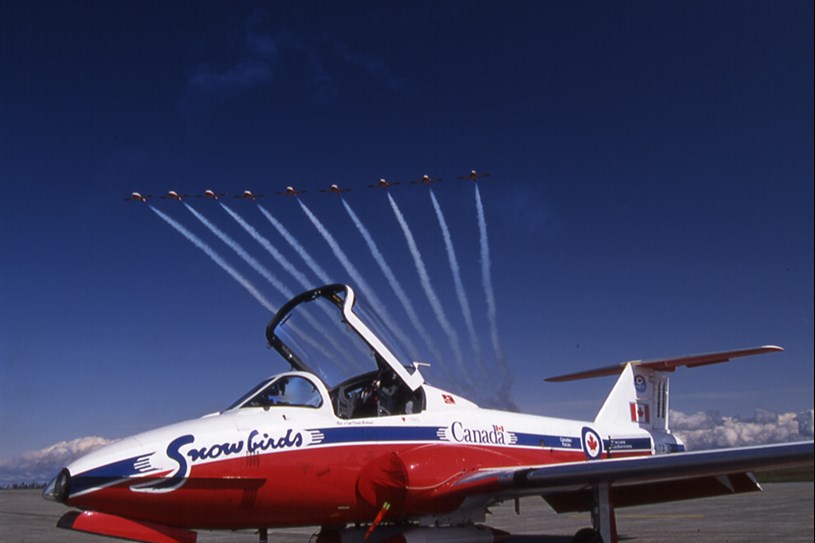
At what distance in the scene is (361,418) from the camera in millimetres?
10312

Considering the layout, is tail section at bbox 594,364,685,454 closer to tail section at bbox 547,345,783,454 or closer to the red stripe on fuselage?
tail section at bbox 547,345,783,454

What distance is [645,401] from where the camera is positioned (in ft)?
55.1

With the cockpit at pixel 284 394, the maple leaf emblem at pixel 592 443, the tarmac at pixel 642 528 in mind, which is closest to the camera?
the cockpit at pixel 284 394

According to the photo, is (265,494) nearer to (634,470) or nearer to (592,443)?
(634,470)

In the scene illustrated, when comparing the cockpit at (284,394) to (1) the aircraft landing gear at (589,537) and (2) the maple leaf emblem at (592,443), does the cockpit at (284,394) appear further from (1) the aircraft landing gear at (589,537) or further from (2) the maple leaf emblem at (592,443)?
(2) the maple leaf emblem at (592,443)

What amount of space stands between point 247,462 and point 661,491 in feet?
23.8

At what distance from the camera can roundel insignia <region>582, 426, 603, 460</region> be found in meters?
14.3

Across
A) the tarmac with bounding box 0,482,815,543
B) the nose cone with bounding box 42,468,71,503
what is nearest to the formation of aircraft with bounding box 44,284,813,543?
the nose cone with bounding box 42,468,71,503

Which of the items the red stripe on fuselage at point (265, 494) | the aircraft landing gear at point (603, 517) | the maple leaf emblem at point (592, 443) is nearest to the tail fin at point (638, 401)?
the maple leaf emblem at point (592, 443)

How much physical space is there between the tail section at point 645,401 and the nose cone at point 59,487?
10.8 metres

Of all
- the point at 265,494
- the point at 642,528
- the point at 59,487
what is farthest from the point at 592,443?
the point at 59,487

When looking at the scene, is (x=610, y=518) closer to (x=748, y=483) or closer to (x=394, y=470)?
(x=748, y=483)

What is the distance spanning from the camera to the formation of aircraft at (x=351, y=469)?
8.16 meters

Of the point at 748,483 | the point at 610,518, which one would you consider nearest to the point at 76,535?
the point at 610,518
